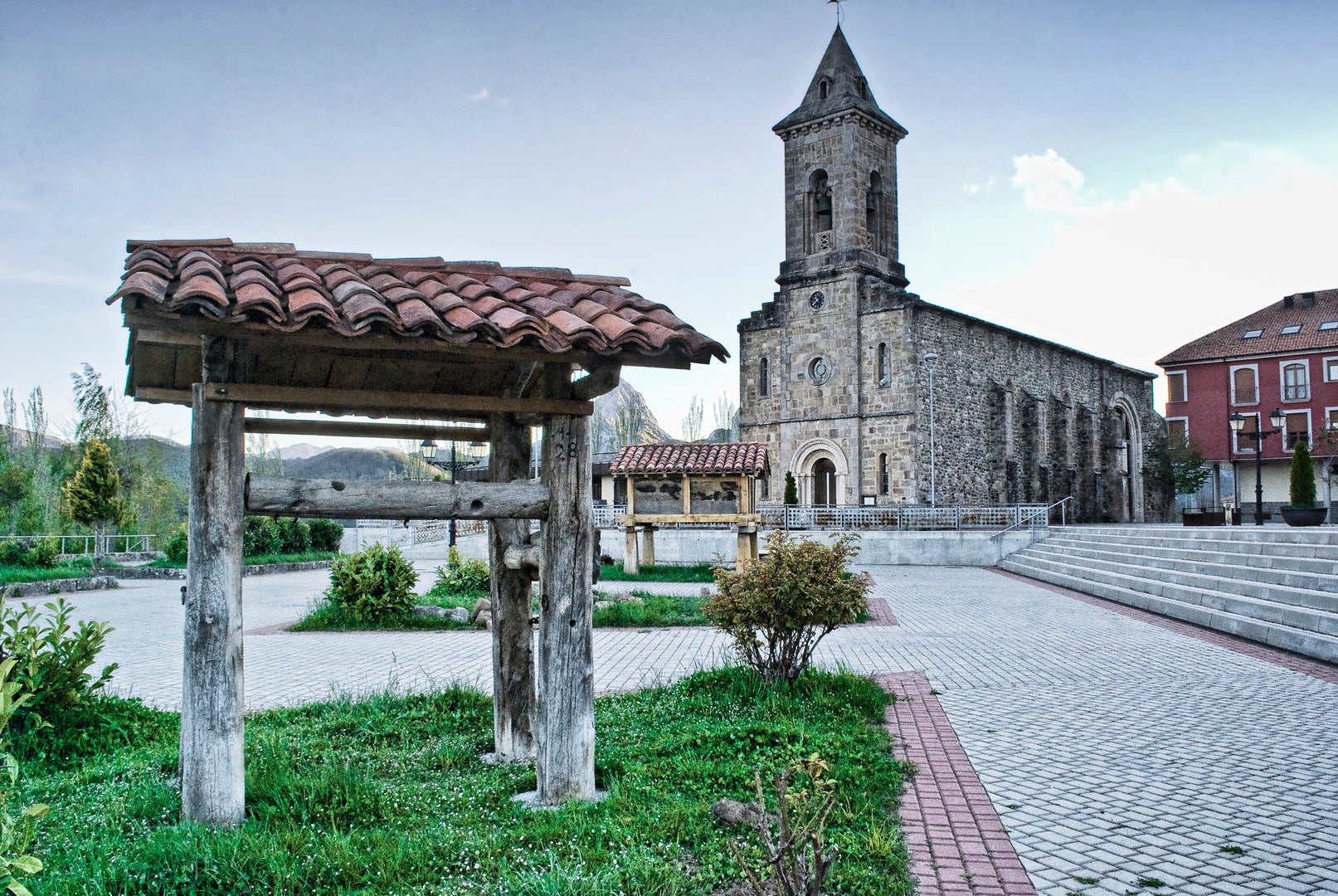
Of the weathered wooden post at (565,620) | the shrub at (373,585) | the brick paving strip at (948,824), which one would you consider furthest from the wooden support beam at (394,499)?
the shrub at (373,585)

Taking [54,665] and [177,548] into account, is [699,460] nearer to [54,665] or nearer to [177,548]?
[54,665]

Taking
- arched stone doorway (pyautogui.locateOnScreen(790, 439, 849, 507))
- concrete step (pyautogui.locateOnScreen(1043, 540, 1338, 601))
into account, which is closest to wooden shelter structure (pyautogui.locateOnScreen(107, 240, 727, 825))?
concrete step (pyautogui.locateOnScreen(1043, 540, 1338, 601))

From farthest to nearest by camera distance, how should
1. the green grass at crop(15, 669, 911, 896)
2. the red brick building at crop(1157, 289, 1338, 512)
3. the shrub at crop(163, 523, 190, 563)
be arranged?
the red brick building at crop(1157, 289, 1338, 512) < the shrub at crop(163, 523, 190, 563) < the green grass at crop(15, 669, 911, 896)

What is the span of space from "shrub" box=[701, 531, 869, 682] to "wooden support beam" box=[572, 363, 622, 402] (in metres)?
3.13

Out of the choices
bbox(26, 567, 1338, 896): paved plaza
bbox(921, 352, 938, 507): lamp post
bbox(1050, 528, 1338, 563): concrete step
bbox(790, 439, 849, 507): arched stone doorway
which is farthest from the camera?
bbox(790, 439, 849, 507): arched stone doorway

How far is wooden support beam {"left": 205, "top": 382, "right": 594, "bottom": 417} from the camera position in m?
4.16

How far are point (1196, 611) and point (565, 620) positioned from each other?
1173 centimetres

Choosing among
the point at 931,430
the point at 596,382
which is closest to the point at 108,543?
the point at 931,430

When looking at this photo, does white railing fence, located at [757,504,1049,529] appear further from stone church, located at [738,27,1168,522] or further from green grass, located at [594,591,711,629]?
green grass, located at [594,591,711,629]

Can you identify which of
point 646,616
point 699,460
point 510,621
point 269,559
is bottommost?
point 646,616

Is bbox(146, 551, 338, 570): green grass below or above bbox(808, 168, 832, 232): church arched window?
below

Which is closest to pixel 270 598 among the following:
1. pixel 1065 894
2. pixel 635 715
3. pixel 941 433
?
pixel 635 715

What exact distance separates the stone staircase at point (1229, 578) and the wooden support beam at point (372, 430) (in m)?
9.40

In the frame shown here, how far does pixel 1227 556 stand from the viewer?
14.9 m
